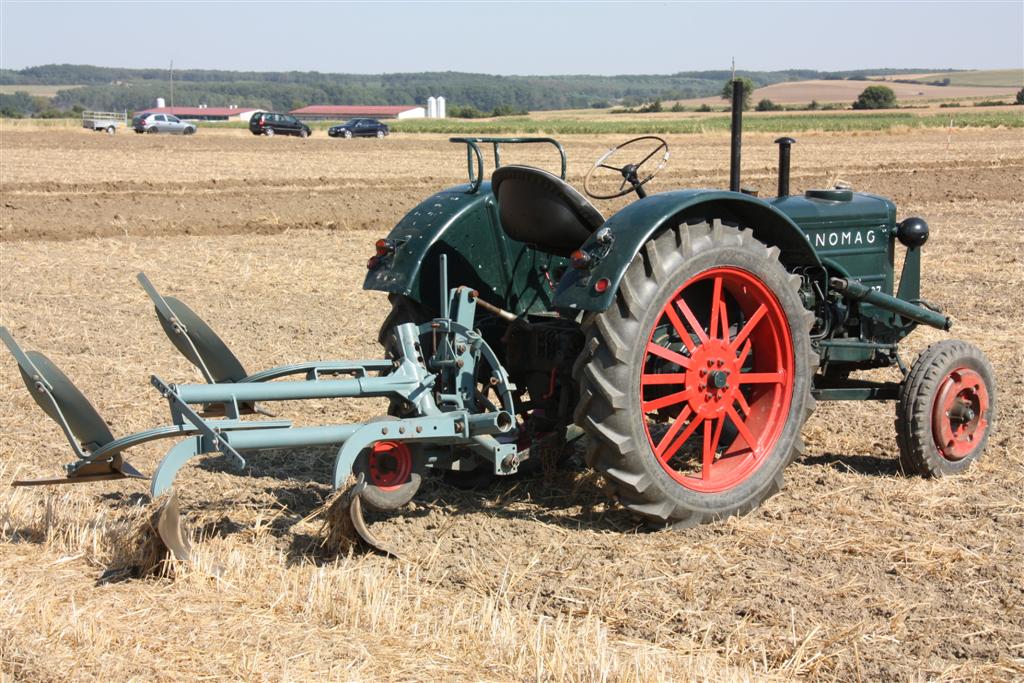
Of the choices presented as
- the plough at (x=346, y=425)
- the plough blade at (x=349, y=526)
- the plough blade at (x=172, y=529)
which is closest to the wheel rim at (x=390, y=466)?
the plough at (x=346, y=425)

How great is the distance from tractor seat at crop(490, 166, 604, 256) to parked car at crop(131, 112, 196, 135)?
41.2 m

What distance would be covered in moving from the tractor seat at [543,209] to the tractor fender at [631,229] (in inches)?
9.3

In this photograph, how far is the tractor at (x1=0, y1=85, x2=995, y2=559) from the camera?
160 inches

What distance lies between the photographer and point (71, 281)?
9.81m

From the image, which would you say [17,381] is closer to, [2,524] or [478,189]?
[2,524]

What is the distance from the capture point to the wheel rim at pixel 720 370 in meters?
4.39

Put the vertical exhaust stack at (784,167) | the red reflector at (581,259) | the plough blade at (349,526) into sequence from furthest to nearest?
the vertical exhaust stack at (784,167), the red reflector at (581,259), the plough blade at (349,526)

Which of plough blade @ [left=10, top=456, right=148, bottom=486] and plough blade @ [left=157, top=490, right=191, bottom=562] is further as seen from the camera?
plough blade @ [left=10, top=456, right=148, bottom=486]

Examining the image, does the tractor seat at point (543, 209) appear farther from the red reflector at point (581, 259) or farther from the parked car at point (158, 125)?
the parked car at point (158, 125)

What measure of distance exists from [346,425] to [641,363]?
1092mm

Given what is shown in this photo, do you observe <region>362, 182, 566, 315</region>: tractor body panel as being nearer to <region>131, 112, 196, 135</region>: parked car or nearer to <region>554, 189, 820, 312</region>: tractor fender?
<region>554, 189, 820, 312</region>: tractor fender

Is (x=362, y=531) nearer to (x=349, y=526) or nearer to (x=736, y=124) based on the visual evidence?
(x=349, y=526)

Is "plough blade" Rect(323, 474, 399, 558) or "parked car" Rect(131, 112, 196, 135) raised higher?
"parked car" Rect(131, 112, 196, 135)

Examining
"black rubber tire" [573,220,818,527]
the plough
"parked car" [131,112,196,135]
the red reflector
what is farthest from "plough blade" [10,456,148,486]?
"parked car" [131,112,196,135]
